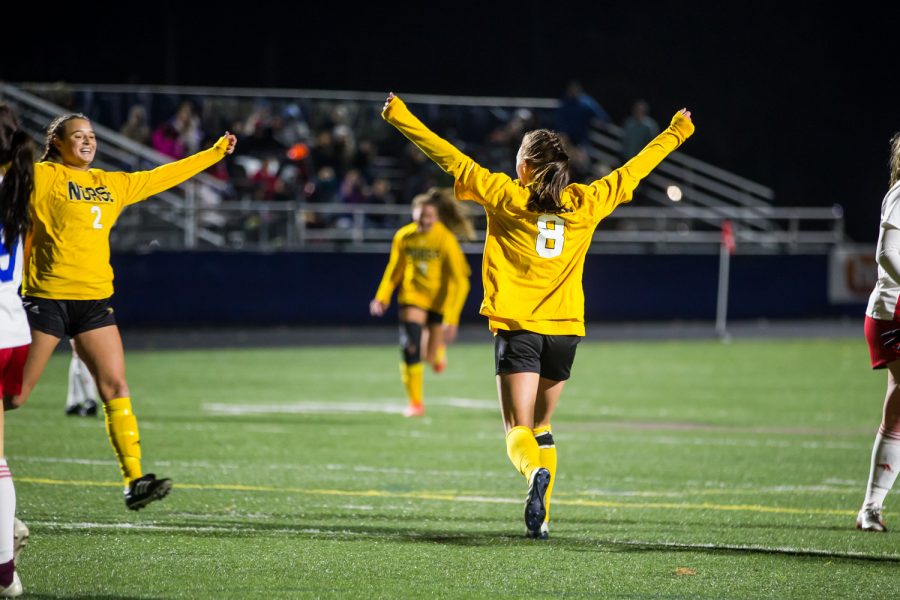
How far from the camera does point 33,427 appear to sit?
39.3ft

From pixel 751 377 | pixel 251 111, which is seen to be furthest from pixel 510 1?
pixel 751 377

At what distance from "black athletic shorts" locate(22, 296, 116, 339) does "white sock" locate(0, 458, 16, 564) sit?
1.76 metres

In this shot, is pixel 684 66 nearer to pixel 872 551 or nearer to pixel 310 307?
pixel 310 307

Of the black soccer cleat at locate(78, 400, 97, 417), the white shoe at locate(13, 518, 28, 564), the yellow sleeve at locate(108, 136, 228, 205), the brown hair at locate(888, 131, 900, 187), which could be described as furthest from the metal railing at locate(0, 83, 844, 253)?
the brown hair at locate(888, 131, 900, 187)

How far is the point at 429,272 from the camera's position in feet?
46.7

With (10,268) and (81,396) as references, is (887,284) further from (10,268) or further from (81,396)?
(81,396)

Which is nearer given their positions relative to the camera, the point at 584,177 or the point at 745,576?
the point at 745,576

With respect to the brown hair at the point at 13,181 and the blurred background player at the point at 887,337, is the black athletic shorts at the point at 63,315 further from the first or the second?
the blurred background player at the point at 887,337

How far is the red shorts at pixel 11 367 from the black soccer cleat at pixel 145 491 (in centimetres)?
155

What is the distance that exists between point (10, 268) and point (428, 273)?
8.89 meters

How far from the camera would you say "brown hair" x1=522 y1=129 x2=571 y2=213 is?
6781 mm

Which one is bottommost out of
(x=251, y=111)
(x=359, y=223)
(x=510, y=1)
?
(x=359, y=223)

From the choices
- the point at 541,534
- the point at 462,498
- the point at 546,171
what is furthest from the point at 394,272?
the point at 546,171

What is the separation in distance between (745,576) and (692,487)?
10.5ft
